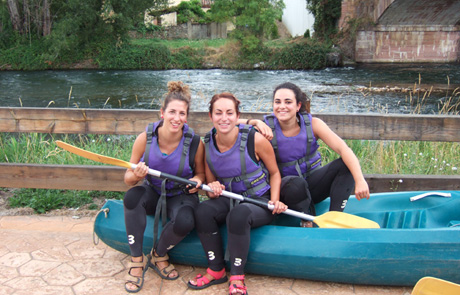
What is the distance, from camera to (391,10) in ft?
63.2

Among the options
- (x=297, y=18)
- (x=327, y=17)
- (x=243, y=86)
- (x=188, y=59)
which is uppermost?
(x=297, y=18)

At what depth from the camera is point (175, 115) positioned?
2.65 meters

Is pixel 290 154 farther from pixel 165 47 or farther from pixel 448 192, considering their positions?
pixel 165 47

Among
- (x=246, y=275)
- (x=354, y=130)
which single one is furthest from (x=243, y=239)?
(x=354, y=130)

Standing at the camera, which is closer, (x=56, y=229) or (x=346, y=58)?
(x=56, y=229)

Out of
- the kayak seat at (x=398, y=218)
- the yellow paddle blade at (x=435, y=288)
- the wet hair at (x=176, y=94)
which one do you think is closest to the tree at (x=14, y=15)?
the wet hair at (x=176, y=94)

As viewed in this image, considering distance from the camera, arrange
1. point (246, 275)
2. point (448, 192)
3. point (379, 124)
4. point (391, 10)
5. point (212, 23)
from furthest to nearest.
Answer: point (212, 23) → point (391, 10) → point (379, 124) → point (448, 192) → point (246, 275)

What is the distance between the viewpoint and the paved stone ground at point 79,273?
2521 millimetres

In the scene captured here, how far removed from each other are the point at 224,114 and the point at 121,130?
1.26 metres

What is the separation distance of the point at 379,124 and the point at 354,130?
185 millimetres

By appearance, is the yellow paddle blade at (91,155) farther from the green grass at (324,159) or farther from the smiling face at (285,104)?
the green grass at (324,159)

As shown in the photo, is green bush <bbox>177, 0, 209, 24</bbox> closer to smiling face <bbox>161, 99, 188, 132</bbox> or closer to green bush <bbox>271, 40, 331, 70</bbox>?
green bush <bbox>271, 40, 331, 70</bbox>

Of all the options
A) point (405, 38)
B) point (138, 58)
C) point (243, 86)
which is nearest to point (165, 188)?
point (243, 86)

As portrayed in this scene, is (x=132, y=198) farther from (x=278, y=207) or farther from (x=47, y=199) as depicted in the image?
(x=47, y=199)
